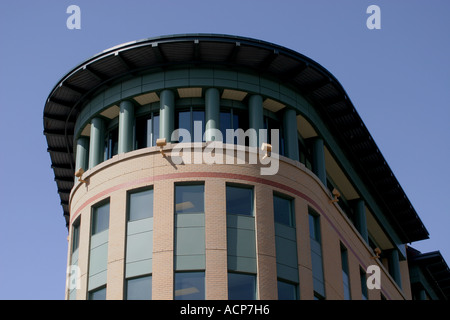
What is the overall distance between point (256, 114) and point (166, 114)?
432 cm

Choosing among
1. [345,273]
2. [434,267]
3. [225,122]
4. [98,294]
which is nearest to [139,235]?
[98,294]

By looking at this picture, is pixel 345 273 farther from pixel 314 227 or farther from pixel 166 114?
pixel 166 114

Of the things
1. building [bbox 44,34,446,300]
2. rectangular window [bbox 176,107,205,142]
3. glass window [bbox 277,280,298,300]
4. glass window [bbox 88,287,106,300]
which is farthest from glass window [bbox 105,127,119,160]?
glass window [bbox 277,280,298,300]

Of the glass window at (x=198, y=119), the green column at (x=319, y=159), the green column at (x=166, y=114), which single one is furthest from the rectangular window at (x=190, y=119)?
the green column at (x=319, y=159)

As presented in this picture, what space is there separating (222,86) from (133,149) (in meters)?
5.21

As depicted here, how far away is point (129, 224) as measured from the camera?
3734 centimetres

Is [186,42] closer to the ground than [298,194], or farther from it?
farther from it

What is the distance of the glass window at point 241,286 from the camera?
35.2m

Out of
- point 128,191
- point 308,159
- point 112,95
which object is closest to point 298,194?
point 308,159

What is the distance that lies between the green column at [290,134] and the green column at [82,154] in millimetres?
10117

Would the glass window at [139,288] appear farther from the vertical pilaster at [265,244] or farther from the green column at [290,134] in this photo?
the green column at [290,134]

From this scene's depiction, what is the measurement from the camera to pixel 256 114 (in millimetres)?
40344

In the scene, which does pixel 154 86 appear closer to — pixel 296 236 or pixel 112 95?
pixel 112 95
